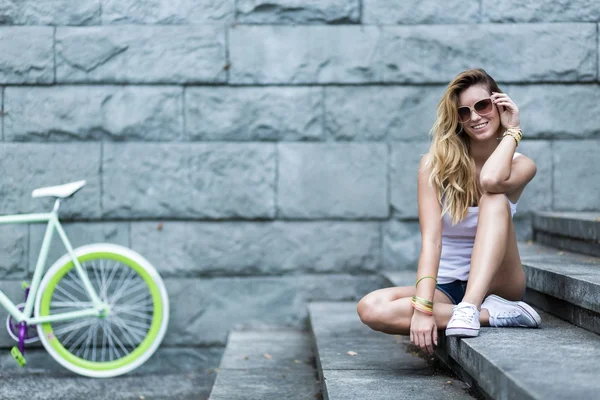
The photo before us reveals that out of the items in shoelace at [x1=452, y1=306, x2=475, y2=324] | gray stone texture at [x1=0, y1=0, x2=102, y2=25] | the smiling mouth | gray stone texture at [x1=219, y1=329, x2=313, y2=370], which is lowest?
gray stone texture at [x1=219, y1=329, x2=313, y2=370]

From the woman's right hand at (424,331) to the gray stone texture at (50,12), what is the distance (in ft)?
10.9

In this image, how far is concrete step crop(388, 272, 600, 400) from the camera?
2152 millimetres

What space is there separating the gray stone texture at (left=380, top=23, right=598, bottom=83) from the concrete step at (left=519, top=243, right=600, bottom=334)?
4.88 feet

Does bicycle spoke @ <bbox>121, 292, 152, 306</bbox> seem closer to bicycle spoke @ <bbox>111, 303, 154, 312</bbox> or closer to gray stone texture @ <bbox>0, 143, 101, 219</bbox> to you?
bicycle spoke @ <bbox>111, 303, 154, 312</bbox>

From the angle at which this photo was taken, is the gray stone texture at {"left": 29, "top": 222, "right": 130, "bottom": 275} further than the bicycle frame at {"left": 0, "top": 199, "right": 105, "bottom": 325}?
Yes

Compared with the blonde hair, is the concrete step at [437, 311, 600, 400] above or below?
below

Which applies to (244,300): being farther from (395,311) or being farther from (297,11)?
(395,311)

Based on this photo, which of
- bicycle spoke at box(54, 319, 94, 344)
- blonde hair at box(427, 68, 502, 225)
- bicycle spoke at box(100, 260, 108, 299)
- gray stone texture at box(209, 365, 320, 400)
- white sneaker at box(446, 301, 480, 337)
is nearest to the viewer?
white sneaker at box(446, 301, 480, 337)

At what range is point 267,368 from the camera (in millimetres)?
4227

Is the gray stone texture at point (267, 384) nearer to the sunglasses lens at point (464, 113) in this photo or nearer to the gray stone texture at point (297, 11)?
the sunglasses lens at point (464, 113)

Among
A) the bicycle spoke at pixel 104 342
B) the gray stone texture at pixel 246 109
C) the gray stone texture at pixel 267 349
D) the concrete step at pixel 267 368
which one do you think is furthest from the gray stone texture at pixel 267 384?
the gray stone texture at pixel 246 109

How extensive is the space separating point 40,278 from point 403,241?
2.42m

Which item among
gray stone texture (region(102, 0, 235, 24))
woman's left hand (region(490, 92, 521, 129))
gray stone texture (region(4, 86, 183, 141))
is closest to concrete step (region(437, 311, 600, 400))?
woman's left hand (region(490, 92, 521, 129))

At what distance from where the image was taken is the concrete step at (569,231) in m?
4.23
